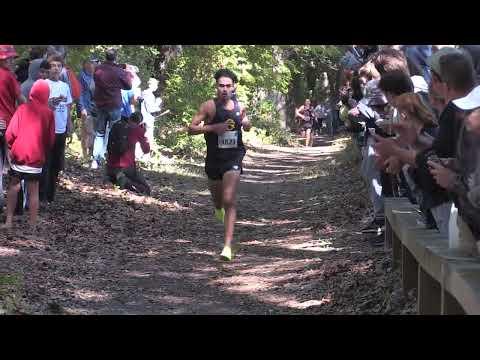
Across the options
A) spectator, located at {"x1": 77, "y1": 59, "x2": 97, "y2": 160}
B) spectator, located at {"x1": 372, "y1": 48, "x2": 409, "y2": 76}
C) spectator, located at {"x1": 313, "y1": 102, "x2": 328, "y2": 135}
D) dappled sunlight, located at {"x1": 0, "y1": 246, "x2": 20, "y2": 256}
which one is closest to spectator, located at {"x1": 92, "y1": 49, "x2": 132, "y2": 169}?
spectator, located at {"x1": 77, "y1": 59, "x2": 97, "y2": 160}

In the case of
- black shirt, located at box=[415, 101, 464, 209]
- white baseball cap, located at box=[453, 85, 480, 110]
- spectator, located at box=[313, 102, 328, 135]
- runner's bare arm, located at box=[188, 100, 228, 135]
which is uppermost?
white baseball cap, located at box=[453, 85, 480, 110]

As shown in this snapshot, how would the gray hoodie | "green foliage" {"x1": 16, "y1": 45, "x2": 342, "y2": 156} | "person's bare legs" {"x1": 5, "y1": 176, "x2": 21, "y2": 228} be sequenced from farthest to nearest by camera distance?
"green foliage" {"x1": 16, "y1": 45, "x2": 342, "y2": 156} → the gray hoodie → "person's bare legs" {"x1": 5, "y1": 176, "x2": 21, "y2": 228}

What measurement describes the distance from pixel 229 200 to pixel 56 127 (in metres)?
3.28

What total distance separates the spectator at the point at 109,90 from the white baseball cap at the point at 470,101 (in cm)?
1136

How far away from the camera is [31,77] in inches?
515

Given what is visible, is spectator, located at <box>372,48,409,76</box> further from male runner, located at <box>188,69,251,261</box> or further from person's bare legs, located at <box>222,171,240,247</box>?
person's bare legs, located at <box>222,171,240,247</box>

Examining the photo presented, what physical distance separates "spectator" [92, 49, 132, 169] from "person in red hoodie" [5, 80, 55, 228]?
207 inches

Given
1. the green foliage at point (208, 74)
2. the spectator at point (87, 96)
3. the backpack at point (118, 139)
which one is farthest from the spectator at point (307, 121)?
the backpack at point (118, 139)

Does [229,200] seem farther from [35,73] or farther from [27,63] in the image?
[27,63]

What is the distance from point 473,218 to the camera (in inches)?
221

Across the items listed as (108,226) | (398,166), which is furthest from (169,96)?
(398,166)

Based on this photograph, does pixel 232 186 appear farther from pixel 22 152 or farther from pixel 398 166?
pixel 398 166

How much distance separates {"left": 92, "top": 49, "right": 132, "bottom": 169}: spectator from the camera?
55.1 feet

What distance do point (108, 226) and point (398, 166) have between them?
6.71 metres
